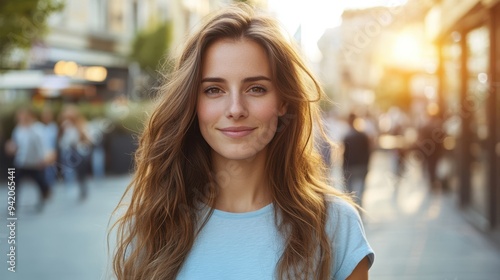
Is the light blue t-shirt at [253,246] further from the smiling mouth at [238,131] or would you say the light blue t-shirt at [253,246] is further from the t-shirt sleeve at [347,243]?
the smiling mouth at [238,131]

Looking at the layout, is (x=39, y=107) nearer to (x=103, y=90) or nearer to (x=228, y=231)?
(x=103, y=90)

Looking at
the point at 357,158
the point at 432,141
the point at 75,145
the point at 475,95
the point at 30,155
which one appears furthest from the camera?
the point at 75,145

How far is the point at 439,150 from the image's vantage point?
37.0 ft

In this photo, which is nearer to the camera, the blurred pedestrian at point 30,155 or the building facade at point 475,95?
the building facade at point 475,95

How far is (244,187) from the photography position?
1741 mm

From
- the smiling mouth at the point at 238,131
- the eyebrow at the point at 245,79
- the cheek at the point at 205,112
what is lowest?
the smiling mouth at the point at 238,131

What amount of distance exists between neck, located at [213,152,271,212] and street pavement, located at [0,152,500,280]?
2.12 meters

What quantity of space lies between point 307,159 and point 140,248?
0.51 meters

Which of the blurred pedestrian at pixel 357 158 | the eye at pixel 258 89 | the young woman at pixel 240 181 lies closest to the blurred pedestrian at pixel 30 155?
the blurred pedestrian at pixel 357 158

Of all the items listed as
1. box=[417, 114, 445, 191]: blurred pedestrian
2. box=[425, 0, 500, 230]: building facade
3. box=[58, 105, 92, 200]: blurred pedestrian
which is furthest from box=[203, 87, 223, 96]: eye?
box=[417, 114, 445, 191]: blurred pedestrian

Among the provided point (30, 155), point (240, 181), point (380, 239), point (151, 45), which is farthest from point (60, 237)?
point (151, 45)

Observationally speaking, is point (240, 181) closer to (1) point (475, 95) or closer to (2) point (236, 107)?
(2) point (236, 107)

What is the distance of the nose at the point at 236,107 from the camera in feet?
5.25

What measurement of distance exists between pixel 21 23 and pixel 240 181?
29.0 feet
